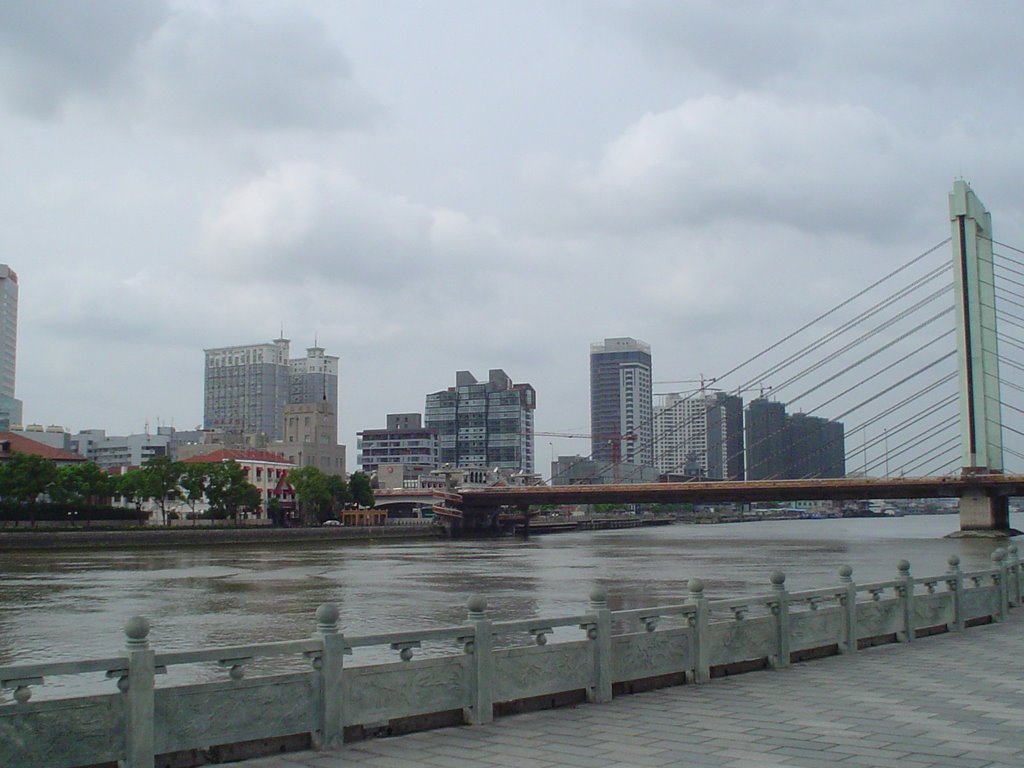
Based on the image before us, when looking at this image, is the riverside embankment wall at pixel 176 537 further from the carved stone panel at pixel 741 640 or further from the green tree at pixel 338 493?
the carved stone panel at pixel 741 640

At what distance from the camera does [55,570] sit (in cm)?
4219

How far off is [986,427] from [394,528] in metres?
46.4

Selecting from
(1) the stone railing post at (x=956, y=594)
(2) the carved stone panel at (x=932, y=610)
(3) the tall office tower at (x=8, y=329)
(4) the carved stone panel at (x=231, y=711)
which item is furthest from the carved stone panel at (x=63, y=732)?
(3) the tall office tower at (x=8, y=329)

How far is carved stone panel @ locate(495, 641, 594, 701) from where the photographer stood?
873 cm

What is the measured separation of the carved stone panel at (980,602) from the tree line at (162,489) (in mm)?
58353

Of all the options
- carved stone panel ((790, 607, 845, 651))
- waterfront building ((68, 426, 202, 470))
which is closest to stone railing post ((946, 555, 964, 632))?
carved stone panel ((790, 607, 845, 651))

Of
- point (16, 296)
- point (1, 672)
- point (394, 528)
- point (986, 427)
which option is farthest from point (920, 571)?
point (16, 296)

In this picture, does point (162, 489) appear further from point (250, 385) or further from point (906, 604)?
point (250, 385)

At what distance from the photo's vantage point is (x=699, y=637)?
10.5 metres

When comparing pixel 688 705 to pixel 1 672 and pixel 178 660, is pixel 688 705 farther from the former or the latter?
pixel 1 672

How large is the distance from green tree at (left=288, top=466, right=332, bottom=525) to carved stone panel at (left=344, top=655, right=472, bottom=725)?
264 ft

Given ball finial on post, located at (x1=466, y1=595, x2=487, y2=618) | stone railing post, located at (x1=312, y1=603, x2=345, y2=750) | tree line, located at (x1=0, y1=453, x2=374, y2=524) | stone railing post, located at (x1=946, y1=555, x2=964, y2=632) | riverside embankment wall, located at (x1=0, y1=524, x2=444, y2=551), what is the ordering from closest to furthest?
1. stone railing post, located at (x1=312, y1=603, x2=345, y2=750)
2. ball finial on post, located at (x1=466, y1=595, x2=487, y2=618)
3. stone railing post, located at (x1=946, y1=555, x2=964, y2=632)
4. riverside embankment wall, located at (x1=0, y1=524, x2=444, y2=551)
5. tree line, located at (x1=0, y1=453, x2=374, y2=524)

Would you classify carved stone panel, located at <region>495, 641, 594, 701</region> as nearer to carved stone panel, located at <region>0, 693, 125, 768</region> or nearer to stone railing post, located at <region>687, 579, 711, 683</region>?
stone railing post, located at <region>687, 579, 711, 683</region>

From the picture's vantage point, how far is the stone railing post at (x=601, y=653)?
9.47 meters
